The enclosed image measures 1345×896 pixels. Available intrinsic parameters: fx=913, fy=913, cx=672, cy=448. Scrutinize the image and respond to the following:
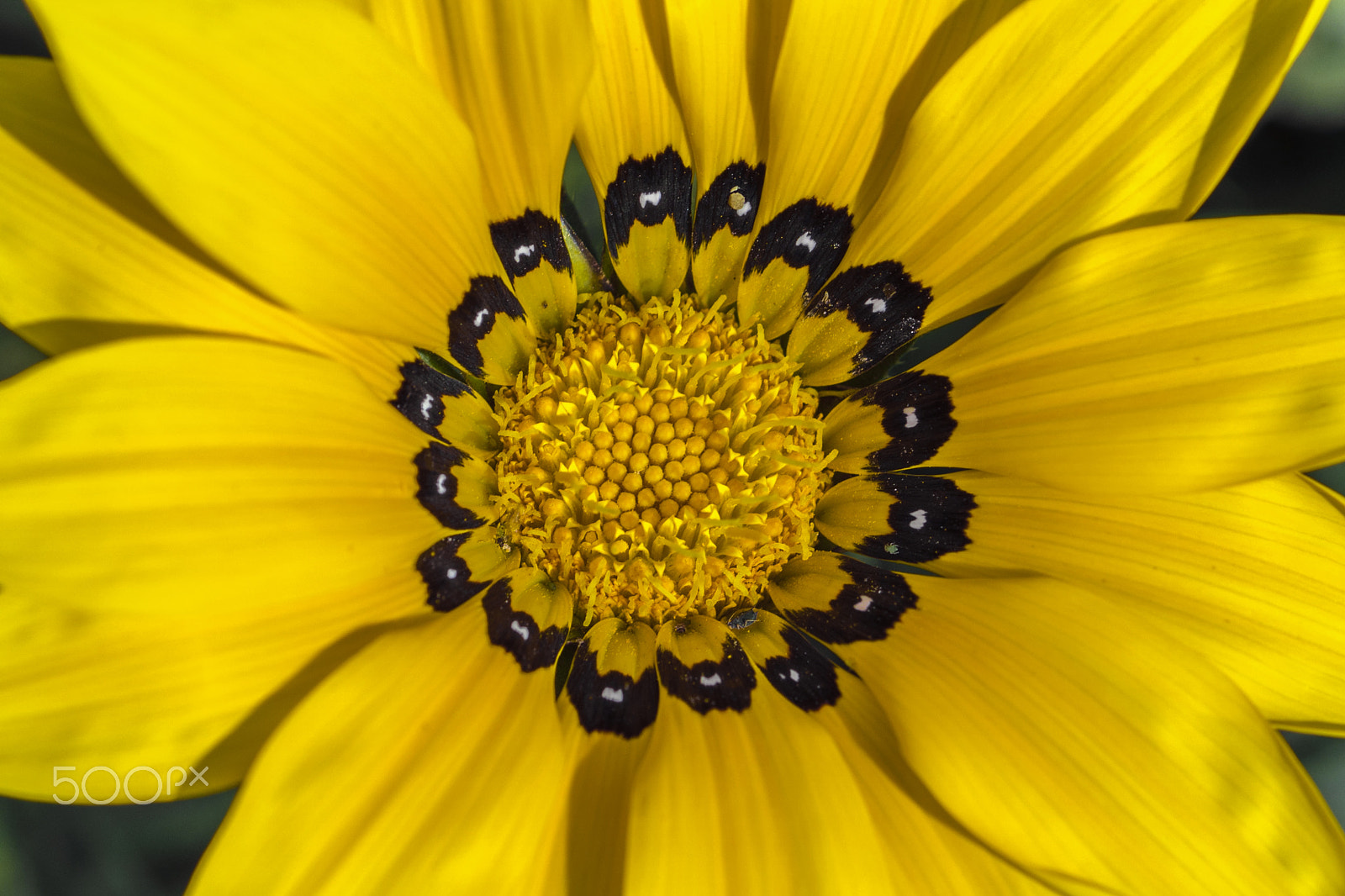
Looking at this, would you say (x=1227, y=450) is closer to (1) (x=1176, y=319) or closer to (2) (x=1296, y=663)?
(1) (x=1176, y=319)

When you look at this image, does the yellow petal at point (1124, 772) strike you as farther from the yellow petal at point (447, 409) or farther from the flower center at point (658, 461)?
the yellow petal at point (447, 409)

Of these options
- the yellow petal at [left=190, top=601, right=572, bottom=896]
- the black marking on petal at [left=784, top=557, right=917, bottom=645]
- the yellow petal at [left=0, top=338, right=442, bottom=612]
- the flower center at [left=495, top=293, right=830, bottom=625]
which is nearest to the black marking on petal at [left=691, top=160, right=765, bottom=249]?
the flower center at [left=495, top=293, right=830, bottom=625]

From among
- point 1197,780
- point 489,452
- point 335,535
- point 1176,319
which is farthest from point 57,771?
point 1176,319

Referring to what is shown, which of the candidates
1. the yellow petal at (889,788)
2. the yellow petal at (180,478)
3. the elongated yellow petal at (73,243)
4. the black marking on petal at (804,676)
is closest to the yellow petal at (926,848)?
the yellow petal at (889,788)

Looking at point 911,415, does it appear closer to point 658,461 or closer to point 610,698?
point 658,461

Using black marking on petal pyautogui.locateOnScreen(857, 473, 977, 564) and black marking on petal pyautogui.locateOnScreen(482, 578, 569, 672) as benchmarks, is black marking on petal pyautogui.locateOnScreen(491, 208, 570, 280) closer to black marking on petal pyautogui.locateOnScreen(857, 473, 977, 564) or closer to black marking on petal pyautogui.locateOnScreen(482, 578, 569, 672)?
black marking on petal pyautogui.locateOnScreen(482, 578, 569, 672)

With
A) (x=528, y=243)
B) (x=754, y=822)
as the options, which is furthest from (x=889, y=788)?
(x=528, y=243)
